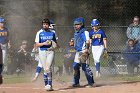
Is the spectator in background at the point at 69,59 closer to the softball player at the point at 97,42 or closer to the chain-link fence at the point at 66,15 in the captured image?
the softball player at the point at 97,42

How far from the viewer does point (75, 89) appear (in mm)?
13617

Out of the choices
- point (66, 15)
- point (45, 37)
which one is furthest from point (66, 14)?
point (45, 37)

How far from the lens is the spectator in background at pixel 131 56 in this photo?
1746cm

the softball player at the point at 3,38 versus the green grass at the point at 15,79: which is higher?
the softball player at the point at 3,38

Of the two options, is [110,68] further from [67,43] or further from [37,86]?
[37,86]

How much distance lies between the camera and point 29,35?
21.2 meters

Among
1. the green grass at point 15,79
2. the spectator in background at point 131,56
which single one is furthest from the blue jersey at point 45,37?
the spectator in background at point 131,56

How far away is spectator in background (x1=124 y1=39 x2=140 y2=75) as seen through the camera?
17.5 metres

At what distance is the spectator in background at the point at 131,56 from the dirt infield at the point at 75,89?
8.45 feet

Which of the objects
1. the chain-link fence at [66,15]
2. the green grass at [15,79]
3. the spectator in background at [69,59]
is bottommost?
the green grass at [15,79]

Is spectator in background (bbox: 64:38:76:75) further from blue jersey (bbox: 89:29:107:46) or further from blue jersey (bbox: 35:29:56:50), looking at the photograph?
blue jersey (bbox: 35:29:56:50)

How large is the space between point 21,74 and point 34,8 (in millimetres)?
4978

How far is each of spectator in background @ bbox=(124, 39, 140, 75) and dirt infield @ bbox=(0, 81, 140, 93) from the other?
2.58 m

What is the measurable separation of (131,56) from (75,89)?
4574 millimetres
